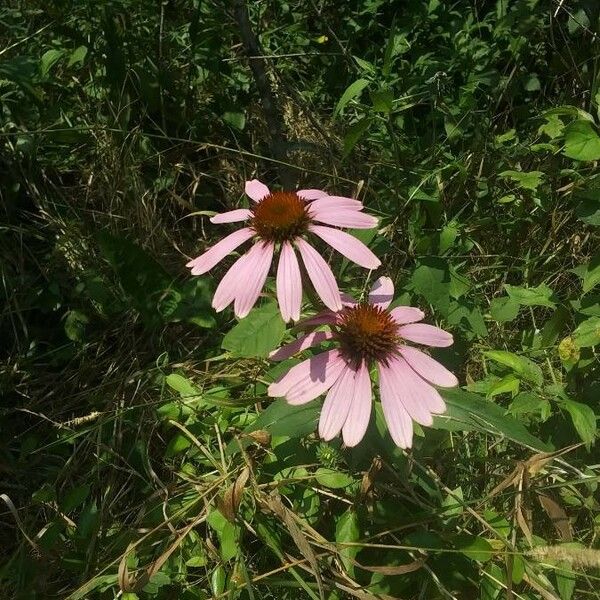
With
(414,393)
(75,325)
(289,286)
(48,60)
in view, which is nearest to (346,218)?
(289,286)

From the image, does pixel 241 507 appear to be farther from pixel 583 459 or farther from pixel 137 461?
pixel 583 459

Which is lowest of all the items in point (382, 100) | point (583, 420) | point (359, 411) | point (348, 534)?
point (348, 534)

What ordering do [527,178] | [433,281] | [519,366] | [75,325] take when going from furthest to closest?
[75,325] → [527,178] → [433,281] → [519,366]

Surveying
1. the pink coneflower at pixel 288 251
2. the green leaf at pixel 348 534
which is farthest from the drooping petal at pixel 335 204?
the green leaf at pixel 348 534

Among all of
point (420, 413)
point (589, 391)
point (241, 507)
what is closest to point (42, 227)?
point (241, 507)

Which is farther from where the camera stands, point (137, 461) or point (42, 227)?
point (42, 227)

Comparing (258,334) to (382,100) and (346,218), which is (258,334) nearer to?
(346,218)

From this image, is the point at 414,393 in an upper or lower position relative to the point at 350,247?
lower

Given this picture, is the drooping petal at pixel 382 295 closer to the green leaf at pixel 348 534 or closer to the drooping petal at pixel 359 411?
the drooping petal at pixel 359 411
